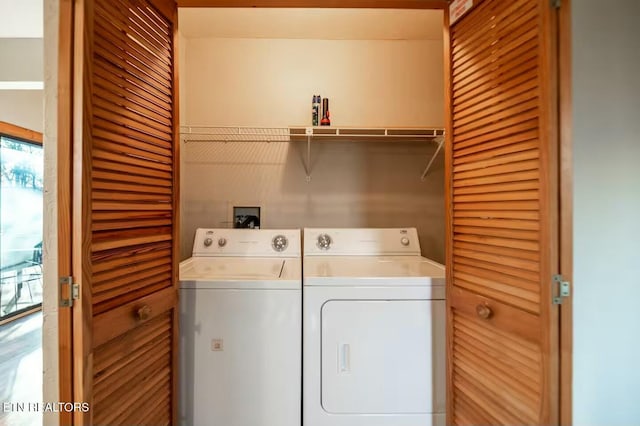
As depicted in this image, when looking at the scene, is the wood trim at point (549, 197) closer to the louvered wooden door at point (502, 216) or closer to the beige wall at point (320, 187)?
the louvered wooden door at point (502, 216)

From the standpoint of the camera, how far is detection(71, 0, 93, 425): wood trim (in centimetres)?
81

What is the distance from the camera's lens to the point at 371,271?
1541mm

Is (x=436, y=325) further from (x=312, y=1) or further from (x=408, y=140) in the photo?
(x=312, y=1)

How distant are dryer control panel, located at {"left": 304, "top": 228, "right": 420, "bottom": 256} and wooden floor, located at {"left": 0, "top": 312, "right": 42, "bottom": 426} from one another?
6.59ft

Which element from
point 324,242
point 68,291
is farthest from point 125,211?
point 324,242

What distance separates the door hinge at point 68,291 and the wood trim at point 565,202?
4.73 ft

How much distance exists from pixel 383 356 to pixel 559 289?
0.83 metres

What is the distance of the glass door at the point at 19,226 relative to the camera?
3.12m

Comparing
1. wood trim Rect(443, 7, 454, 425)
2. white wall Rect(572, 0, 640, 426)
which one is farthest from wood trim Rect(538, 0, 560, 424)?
white wall Rect(572, 0, 640, 426)

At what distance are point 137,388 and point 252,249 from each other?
1.05 meters

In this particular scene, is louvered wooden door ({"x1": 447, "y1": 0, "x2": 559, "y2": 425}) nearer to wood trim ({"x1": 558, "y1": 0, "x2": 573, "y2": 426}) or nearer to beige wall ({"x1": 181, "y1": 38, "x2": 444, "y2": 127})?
wood trim ({"x1": 558, "y1": 0, "x2": 573, "y2": 426})

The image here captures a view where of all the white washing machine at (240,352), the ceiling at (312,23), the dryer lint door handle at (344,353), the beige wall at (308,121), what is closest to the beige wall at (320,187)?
the beige wall at (308,121)

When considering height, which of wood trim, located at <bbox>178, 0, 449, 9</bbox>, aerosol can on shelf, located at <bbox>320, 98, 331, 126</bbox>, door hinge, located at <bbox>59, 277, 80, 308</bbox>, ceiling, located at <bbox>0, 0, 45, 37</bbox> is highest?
ceiling, located at <bbox>0, 0, 45, 37</bbox>

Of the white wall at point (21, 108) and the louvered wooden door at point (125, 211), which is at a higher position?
the white wall at point (21, 108)
